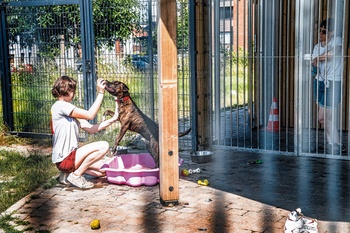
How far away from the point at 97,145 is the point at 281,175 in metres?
2.49

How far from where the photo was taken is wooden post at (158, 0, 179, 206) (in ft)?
19.8

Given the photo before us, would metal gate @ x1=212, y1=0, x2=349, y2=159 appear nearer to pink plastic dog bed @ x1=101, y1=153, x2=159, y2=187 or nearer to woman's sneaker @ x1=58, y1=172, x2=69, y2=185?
pink plastic dog bed @ x1=101, y1=153, x2=159, y2=187

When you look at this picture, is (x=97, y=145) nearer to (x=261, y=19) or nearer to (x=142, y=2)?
(x=142, y=2)

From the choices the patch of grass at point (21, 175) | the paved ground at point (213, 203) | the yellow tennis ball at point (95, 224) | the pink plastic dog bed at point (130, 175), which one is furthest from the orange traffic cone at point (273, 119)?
the yellow tennis ball at point (95, 224)

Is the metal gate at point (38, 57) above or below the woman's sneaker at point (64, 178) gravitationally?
above

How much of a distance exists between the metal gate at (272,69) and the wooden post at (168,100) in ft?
10.4

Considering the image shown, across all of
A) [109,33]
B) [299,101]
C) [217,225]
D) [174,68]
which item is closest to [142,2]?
[109,33]

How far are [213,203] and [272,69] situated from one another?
12.3ft

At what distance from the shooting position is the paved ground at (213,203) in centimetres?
571

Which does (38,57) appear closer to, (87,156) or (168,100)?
(87,156)

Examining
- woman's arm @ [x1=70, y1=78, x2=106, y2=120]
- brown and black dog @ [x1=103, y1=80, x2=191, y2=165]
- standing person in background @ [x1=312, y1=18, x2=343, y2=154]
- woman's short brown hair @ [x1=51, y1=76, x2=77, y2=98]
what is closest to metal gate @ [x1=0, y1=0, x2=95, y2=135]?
brown and black dog @ [x1=103, y1=80, x2=191, y2=165]

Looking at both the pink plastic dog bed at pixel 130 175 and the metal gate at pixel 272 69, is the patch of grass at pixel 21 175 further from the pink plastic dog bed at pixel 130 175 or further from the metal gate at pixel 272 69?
the metal gate at pixel 272 69

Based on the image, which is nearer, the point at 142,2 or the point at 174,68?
the point at 174,68

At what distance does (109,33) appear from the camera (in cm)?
987
